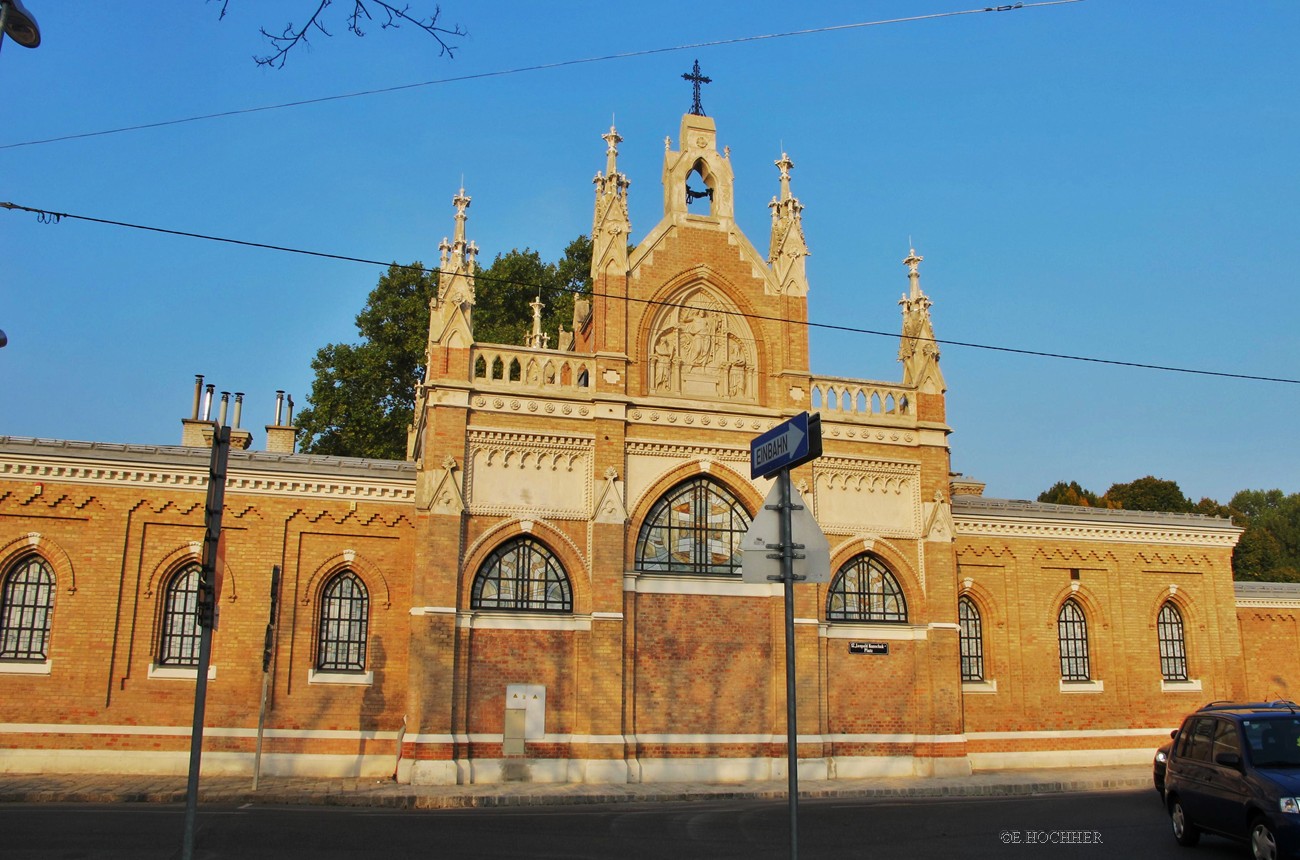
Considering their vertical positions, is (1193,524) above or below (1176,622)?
above

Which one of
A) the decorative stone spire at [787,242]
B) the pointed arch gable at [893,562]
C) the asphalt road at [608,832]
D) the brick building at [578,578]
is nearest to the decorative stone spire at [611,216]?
the brick building at [578,578]

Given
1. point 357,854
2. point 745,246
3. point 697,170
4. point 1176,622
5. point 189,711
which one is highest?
point 697,170

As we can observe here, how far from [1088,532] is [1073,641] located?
302 centimetres

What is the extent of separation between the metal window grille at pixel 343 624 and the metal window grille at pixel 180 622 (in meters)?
2.72

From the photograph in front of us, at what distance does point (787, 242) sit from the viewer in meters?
27.5

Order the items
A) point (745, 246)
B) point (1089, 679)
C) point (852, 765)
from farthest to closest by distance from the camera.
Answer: point (1089, 679)
point (745, 246)
point (852, 765)

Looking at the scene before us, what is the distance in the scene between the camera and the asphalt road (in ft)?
47.5

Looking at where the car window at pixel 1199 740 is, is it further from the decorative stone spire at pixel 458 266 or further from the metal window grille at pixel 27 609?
the metal window grille at pixel 27 609

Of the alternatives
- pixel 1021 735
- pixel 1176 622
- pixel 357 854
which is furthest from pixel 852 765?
pixel 357 854

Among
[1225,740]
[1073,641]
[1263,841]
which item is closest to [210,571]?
[1263,841]

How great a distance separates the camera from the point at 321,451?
1757 inches

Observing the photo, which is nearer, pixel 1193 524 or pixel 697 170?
pixel 697 170

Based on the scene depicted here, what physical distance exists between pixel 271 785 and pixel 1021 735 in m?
18.3

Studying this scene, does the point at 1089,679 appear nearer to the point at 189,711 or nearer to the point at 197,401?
the point at 189,711
